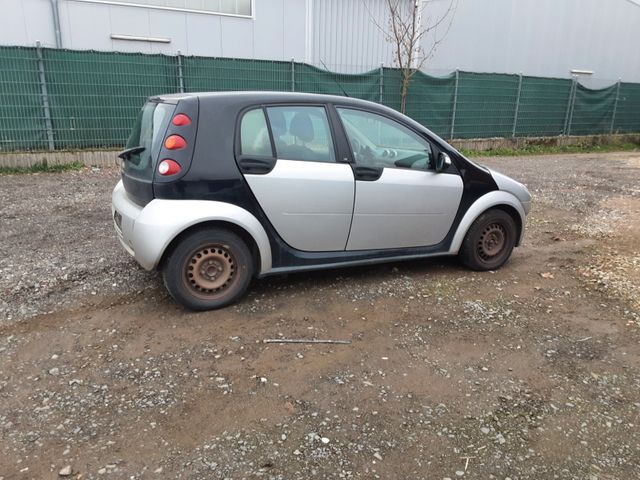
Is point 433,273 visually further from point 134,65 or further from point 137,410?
point 134,65

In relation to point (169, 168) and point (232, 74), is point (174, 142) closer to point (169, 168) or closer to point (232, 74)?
point (169, 168)

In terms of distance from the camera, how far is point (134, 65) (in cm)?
978

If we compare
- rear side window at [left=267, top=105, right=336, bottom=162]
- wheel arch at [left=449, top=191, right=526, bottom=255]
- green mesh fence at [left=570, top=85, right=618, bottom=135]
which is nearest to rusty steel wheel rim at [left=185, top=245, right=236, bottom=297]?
rear side window at [left=267, top=105, right=336, bottom=162]

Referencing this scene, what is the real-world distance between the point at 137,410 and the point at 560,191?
8.35m

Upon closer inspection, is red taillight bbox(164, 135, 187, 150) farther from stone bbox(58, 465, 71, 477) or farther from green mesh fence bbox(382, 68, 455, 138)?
green mesh fence bbox(382, 68, 455, 138)

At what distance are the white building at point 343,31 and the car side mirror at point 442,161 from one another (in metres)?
8.77

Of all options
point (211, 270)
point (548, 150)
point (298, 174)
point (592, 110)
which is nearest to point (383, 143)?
point (298, 174)

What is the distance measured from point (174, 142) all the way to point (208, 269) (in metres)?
0.96

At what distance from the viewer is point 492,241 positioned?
199 inches

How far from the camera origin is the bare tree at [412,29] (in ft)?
45.2

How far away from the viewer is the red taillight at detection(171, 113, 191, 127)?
3.80 meters

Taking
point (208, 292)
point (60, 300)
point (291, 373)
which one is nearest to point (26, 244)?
point (60, 300)

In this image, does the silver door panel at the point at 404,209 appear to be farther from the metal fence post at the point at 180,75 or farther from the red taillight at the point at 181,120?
the metal fence post at the point at 180,75

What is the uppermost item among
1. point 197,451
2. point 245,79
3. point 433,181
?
point 245,79
